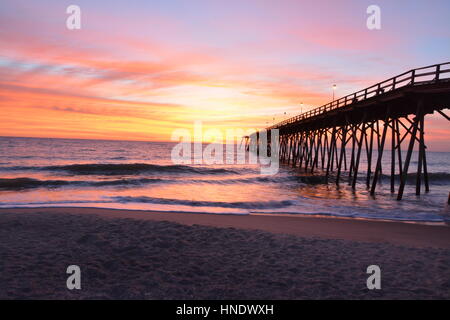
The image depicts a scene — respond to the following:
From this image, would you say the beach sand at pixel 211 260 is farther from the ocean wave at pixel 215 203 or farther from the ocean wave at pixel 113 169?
the ocean wave at pixel 113 169

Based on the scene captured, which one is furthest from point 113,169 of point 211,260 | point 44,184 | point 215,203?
point 211,260

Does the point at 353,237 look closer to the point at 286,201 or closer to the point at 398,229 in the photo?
the point at 398,229

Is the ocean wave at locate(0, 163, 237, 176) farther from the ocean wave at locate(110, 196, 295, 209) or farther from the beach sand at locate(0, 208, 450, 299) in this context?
the beach sand at locate(0, 208, 450, 299)

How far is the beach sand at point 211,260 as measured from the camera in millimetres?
4707

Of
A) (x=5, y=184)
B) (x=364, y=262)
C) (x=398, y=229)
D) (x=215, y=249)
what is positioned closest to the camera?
(x=364, y=262)

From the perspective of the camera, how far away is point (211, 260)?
19.7ft

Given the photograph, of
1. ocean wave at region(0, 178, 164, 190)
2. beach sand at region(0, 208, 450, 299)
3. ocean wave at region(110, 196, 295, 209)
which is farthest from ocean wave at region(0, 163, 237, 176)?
beach sand at region(0, 208, 450, 299)

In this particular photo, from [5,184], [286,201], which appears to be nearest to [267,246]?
[286,201]

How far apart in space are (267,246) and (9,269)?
4.84 metres

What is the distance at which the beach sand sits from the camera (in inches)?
185

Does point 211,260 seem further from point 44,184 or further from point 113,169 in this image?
Answer: point 113,169

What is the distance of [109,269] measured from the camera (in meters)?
5.47

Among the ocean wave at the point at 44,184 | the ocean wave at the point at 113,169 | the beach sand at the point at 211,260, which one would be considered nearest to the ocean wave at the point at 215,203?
the beach sand at the point at 211,260
